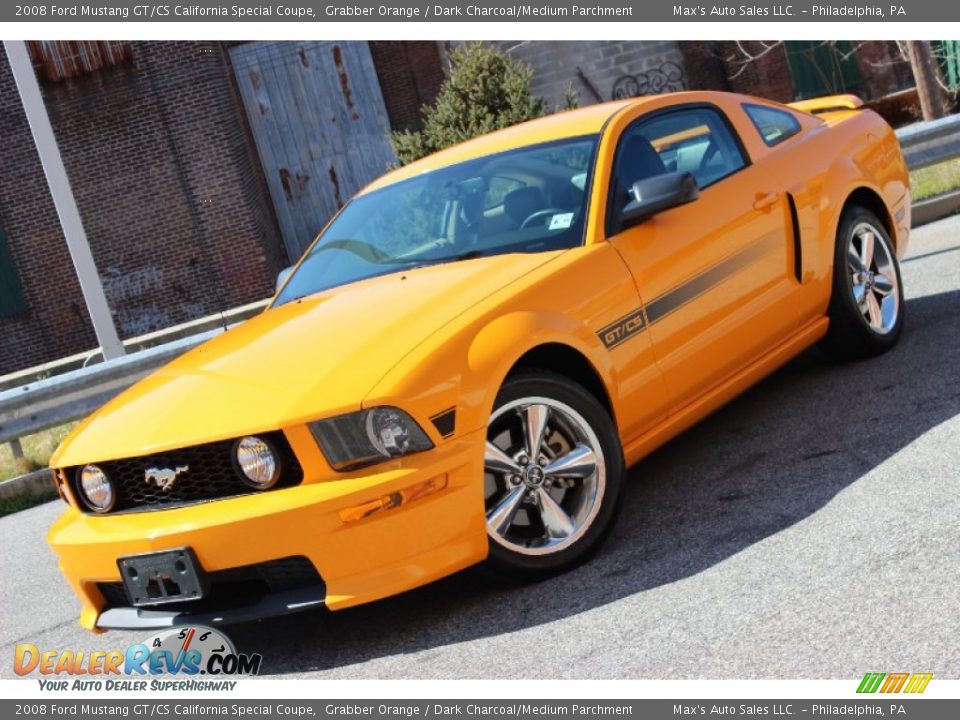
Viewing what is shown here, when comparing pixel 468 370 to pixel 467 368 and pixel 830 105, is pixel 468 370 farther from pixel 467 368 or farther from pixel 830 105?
pixel 830 105

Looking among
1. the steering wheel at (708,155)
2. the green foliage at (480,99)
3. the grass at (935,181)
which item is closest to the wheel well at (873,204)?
the steering wheel at (708,155)

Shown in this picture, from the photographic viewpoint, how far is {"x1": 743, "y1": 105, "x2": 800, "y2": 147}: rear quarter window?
21.3ft

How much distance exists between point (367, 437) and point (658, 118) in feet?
8.17

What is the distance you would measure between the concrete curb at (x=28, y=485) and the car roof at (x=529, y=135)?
401cm

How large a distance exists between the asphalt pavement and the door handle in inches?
37.7

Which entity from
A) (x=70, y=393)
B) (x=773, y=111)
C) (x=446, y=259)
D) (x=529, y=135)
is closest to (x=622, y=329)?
(x=446, y=259)

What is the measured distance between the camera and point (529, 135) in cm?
598

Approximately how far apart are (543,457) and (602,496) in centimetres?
28

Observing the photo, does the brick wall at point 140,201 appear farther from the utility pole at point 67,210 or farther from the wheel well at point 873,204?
the wheel well at point 873,204

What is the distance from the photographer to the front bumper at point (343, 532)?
4.17 m

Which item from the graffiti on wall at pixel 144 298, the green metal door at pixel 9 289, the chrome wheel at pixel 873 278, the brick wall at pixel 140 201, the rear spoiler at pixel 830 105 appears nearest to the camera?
the chrome wheel at pixel 873 278
